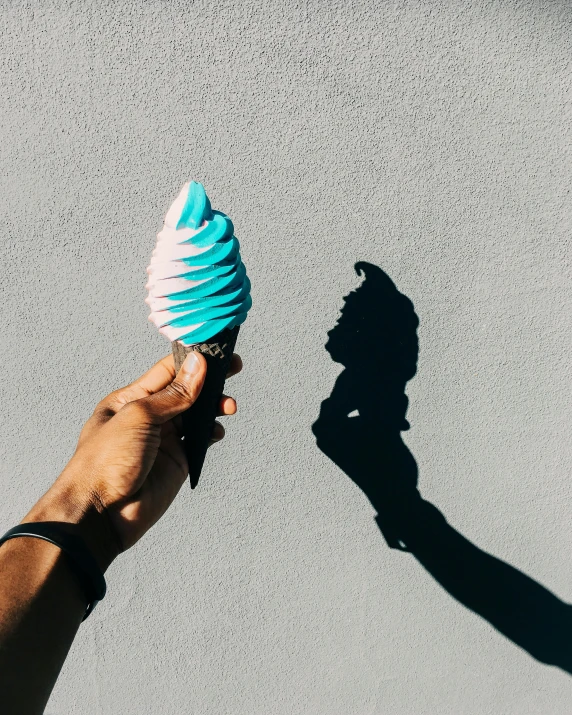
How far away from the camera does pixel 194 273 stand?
4.27 ft

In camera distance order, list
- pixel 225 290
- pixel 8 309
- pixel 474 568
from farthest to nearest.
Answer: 1. pixel 474 568
2. pixel 8 309
3. pixel 225 290

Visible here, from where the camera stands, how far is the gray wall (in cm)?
176

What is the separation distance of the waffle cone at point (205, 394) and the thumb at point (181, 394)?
5 cm

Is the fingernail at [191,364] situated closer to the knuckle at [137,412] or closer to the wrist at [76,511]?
the knuckle at [137,412]

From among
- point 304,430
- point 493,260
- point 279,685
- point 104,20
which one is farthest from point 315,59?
point 279,685

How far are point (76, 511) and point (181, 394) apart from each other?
51 cm

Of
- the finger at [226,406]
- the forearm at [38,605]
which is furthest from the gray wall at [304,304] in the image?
the forearm at [38,605]

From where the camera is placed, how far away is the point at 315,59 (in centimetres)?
176

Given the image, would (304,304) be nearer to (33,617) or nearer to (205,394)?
(205,394)

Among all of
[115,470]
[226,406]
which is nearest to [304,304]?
[226,406]

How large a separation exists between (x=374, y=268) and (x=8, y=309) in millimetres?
1583

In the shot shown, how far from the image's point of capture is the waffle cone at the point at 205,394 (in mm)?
1442

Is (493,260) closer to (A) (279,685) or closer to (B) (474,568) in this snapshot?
(B) (474,568)

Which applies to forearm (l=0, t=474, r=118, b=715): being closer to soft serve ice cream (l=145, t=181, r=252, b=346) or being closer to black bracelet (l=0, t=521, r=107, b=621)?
black bracelet (l=0, t=521, r=107, b=621)
